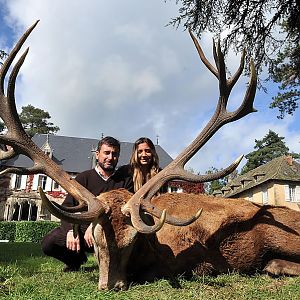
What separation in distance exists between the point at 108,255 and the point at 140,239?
1.71 ft

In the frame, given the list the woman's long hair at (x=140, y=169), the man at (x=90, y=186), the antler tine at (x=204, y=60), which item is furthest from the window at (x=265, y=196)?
the man at (x=90, y=186)

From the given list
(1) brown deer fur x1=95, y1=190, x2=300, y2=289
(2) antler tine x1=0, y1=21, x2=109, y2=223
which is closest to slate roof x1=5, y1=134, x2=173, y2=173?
(1) brown deer fur x1=95, y1=190, x2=300, y2=289

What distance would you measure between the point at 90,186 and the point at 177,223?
1975mm

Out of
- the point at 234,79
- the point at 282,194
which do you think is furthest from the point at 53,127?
the point at 234,79

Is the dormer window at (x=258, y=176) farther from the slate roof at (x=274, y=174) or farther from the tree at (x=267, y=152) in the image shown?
the tree at (x=267, y=152)

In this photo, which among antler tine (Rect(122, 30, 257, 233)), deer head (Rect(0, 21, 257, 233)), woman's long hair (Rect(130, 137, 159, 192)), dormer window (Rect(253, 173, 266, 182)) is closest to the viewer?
deer head (Rect(0, 21, 257, 233))

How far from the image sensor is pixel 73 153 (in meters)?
54.1

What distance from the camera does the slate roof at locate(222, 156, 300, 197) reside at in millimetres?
40312

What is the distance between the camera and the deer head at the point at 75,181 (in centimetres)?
432

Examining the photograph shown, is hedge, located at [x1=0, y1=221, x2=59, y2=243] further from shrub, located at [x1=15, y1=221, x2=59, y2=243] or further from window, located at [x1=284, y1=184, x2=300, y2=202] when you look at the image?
window, located at [x1=284, y1=184, x2=300, y2=202]

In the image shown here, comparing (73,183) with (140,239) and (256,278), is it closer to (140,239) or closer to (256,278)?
(140,239)

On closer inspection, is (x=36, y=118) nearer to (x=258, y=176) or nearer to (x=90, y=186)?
(x=258, y=176)

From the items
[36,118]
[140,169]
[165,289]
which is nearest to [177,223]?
[165,289]

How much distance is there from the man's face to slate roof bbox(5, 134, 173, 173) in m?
45.9
